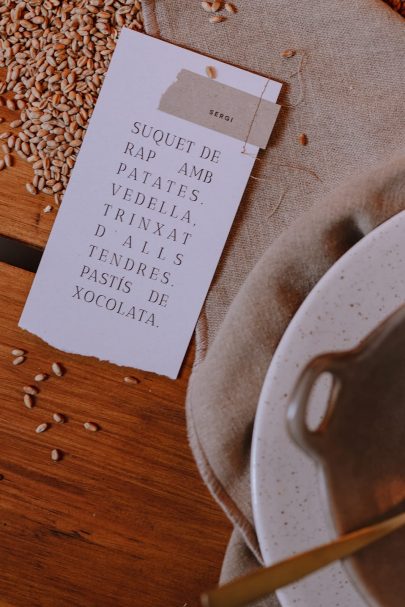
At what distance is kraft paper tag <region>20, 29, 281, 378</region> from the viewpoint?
0.67 meters

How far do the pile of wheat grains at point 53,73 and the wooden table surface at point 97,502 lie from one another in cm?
21

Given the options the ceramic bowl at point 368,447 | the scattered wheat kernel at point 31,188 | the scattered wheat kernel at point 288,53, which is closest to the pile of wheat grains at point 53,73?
the scattered wheat kernel at point 31,188

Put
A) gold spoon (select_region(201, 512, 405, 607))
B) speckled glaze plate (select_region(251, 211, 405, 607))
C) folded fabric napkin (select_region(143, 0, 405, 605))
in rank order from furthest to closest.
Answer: folded fabric napkin (select_region(143, 0, 405, 605))
speckled glaze plate (select_region(251, 211, 405, 607))
gold spoon (select_region(201, 512, 405, 607))

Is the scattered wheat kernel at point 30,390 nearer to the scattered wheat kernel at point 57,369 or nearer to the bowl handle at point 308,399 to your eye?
the scattered wheat kernel at point 57,369

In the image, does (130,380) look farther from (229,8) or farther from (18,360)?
(229,8)

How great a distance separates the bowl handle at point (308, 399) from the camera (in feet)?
1.40

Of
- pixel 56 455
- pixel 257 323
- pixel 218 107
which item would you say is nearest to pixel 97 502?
pixel 56 455

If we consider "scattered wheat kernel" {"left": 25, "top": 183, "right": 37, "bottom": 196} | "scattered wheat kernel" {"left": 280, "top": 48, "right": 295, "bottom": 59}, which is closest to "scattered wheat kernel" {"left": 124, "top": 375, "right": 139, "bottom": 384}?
"scattered wheat kernel" {"left": 25, "top": 183, "right": 37, "bottom": 196}

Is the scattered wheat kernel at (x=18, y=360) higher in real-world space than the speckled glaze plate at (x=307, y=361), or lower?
lower

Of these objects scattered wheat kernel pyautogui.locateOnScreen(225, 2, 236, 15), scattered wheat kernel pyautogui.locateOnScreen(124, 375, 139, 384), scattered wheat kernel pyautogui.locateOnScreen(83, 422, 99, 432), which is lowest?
scattered wheat kernel pyautogui.locateOnScreen(83, 422, 99, 432)

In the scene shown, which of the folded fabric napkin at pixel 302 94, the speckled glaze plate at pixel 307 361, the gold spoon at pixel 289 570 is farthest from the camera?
the folded fabric napkin at pixel 302 94

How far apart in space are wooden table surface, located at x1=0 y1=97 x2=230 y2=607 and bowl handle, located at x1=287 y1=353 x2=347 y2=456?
0.25 m

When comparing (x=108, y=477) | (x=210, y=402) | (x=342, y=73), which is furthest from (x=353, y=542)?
(x=342, y=73)

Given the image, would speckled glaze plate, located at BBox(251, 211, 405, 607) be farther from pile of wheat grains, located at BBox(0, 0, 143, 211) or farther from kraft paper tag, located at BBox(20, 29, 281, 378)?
pile of wheat grains, located at BBox(0, 0, 143, 211)
